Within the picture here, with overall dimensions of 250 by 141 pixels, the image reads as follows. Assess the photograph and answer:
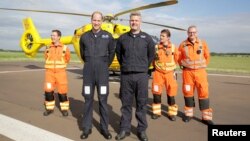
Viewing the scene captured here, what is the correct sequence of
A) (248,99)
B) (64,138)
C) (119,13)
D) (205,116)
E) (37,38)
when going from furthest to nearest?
(37,38) < (119,13) < (248,99) < (205,116) < (64,138)

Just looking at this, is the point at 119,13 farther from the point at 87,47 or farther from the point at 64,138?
the point at 64,138

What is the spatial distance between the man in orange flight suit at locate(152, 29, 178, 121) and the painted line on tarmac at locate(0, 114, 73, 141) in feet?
7.99

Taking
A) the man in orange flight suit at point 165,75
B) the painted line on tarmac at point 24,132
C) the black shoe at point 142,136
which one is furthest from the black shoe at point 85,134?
the man in orange flight suit at point 165,75

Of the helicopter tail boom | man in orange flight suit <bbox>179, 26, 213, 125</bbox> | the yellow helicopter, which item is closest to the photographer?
man in orange flight suit <bbox>179, 26, 213, 125</bbox>

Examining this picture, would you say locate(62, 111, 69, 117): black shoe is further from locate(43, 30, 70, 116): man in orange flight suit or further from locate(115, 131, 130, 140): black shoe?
locate(115, 131, 130, 140): black shoe

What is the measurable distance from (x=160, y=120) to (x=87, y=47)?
245 centimetres

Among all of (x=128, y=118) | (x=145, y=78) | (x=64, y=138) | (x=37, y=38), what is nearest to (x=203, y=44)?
(x=145, y=78)

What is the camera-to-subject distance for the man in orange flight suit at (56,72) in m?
6.52

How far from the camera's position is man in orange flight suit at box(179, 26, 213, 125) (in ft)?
19.4

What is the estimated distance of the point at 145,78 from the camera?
4.84 m

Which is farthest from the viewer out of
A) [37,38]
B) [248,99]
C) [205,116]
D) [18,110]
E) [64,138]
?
[37,38]

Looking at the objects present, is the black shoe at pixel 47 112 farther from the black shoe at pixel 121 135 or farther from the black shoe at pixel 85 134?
the black shoe at pixel 121 135

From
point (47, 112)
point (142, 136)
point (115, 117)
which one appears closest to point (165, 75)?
point (115, 117)

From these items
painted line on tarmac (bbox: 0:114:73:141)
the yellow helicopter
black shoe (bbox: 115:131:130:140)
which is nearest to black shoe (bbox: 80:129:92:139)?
painted line on tarmac (bbox: 0:114:73:141)
